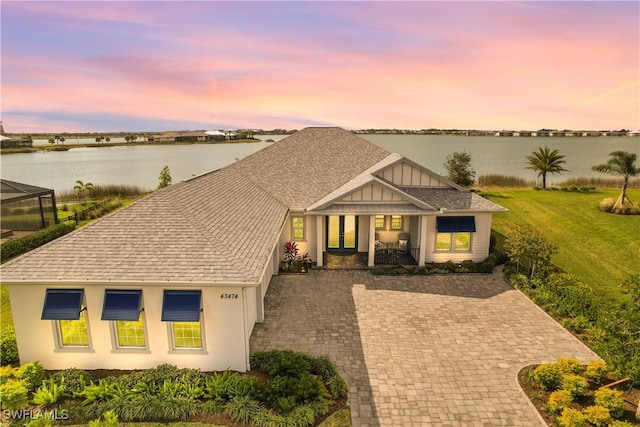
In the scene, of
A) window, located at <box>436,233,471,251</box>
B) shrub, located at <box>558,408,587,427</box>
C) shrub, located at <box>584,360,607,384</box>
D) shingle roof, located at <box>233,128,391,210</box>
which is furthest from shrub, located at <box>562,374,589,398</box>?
shingle roof, located at <box>233,128,391,210</box>

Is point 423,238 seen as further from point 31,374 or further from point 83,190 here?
point 83,190

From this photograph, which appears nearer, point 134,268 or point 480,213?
point 134,268

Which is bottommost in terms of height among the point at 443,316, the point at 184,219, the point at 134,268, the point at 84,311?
the point at 443,316

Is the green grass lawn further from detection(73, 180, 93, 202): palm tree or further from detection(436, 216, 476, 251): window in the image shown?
detection(73, 180, 93, 202): palm tree

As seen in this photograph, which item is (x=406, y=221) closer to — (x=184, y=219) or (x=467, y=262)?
(x=467, y=262)

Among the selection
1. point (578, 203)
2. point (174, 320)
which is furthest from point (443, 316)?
point (578, 203)

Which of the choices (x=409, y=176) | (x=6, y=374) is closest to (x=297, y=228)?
(x=409, y=176)

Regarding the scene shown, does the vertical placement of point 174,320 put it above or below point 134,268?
below
